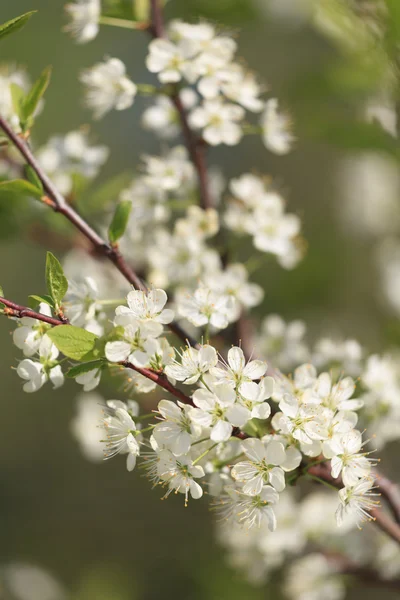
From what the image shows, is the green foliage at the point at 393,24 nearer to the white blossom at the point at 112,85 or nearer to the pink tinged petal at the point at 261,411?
the white blossom at the point at 112,85

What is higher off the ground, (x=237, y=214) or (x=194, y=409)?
(x=194, y=409)

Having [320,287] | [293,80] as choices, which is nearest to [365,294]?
[320,287]

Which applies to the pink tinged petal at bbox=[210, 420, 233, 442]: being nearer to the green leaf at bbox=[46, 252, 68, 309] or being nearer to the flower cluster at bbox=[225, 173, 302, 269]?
the green leaf at bbox=[46, 252, 68, 309]

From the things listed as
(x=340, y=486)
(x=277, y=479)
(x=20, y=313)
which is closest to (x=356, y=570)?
(x=340, y=486)

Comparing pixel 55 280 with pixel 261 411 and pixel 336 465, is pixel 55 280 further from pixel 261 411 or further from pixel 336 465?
pixel 336 465

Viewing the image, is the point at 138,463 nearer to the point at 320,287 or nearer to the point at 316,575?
the point at 316,575

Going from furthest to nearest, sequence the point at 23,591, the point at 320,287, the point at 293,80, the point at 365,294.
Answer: the point at 365,294 < the point at 320,287 < the point at 23,591 < the point at 293,80
